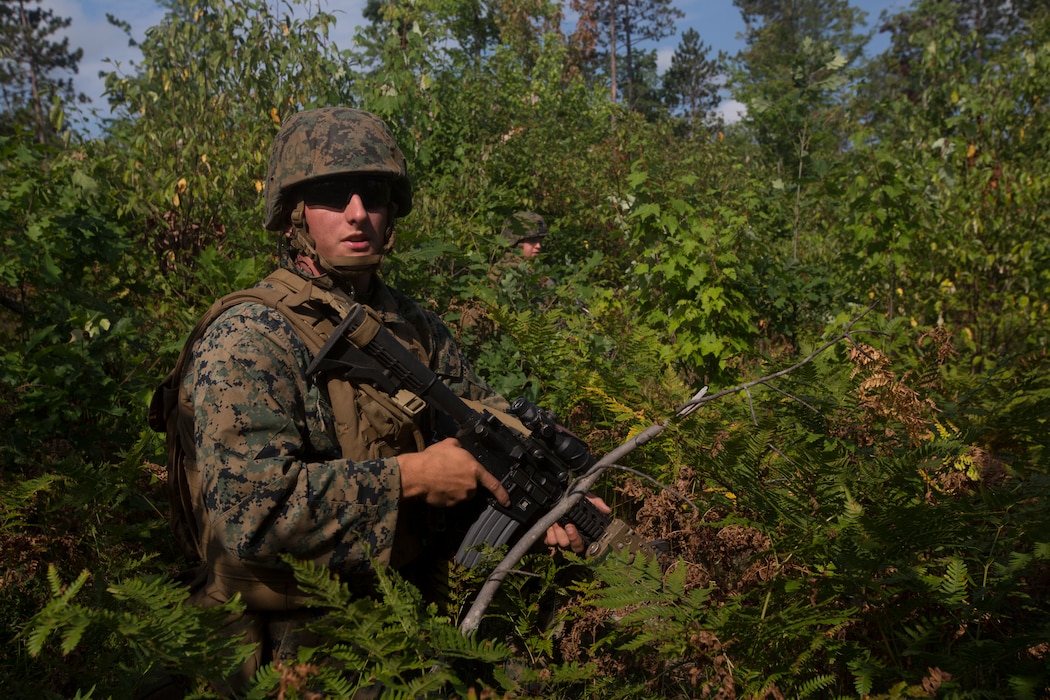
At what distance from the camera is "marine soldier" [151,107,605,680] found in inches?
87.2

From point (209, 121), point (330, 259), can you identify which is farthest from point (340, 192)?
point (209, 121)

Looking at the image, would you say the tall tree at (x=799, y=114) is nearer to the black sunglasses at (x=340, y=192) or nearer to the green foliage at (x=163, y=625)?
the black sunglasses at (x=340, y=192)

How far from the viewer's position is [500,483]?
104 inches

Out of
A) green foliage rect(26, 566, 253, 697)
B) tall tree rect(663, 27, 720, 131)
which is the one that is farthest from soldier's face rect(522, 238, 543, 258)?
tall tree rect(663, 27, 720, 131)

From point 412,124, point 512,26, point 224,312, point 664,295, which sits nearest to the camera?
point 224,312

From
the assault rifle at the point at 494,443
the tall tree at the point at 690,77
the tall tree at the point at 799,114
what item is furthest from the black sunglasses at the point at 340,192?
the tall tree at the point at 690,77

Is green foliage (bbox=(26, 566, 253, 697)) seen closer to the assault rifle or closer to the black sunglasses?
the assault rifle

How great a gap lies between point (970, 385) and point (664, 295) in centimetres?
208

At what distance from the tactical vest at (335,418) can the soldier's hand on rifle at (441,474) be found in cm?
15

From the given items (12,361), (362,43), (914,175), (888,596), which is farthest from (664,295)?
(362,43)

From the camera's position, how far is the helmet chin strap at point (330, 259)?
2.74m

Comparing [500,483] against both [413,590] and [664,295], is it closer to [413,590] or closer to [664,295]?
[413,590]

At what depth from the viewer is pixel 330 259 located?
2.75 m

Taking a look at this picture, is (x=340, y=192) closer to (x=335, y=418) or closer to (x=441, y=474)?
(x=335, y=418)
